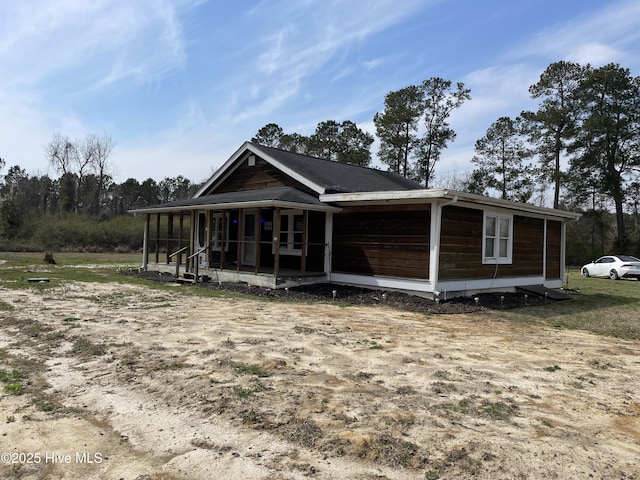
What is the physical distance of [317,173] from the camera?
1509 cm

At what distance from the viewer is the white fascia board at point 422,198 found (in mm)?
10406

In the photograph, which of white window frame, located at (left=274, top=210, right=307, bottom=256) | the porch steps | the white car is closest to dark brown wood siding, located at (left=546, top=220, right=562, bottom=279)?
the white car

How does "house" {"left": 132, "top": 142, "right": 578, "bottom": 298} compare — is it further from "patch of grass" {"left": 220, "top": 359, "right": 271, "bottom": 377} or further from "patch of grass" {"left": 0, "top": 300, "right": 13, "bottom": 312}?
"patch of grass" {"left": 220, "top": 359, "right": 271, "bottom": 377}

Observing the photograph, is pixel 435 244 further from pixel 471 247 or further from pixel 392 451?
pixel 392 451

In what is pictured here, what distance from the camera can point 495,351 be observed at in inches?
245

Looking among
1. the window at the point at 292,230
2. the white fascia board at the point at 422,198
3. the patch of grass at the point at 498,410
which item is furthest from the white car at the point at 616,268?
the patch of grass at the point at 498,410

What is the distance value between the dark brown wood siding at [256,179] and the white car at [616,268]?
16.2 meters

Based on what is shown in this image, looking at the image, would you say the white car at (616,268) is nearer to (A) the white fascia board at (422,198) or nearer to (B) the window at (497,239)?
(A) the white fascia board at (422,198)

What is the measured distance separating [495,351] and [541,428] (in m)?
2.74

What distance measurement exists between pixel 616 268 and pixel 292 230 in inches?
643

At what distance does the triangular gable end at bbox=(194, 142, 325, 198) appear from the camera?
45.4 ft

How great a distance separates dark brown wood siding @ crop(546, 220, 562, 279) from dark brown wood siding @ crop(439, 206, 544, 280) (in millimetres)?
1332

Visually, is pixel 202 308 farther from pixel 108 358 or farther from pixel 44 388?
pixel 44 388

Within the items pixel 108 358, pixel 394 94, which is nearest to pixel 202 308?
pixel 108 358
